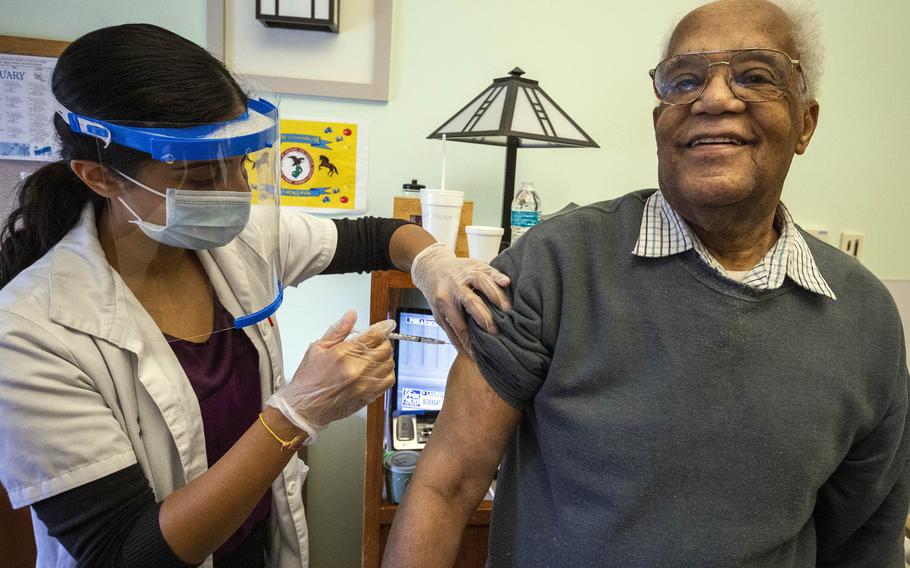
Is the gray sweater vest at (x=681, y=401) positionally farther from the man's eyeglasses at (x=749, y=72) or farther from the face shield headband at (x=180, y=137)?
the face shield headband at (x=180, y=137)

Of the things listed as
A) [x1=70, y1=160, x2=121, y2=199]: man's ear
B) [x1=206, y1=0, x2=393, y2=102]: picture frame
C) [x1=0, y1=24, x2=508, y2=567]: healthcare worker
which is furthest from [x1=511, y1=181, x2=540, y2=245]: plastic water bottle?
[x1=70, y1=160, x2=121, y2=199]: man's ear

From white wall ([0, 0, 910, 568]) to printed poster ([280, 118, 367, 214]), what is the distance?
0.05 m

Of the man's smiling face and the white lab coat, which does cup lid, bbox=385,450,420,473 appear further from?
the man's smiling face

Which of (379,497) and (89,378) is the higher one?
(89,378)

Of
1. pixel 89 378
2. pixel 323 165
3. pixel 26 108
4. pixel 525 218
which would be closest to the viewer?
pixel 89 378

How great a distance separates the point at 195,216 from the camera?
0.97m

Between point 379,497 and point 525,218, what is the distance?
2.96 feet

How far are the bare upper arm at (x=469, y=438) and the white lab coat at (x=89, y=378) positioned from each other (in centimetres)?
42

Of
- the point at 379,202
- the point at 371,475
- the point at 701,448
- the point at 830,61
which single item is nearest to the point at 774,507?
the point at 701,448

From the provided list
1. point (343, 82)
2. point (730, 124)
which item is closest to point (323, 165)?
point (343, 82)

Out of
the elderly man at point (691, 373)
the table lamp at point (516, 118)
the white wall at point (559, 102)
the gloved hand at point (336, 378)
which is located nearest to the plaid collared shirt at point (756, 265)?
the elderly man at point (691, 373)

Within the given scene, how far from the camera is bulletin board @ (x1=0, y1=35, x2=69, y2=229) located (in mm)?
1637

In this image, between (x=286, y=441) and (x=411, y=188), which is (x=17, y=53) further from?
(x=286, y=441)

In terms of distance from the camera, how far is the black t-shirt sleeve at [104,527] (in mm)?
891
